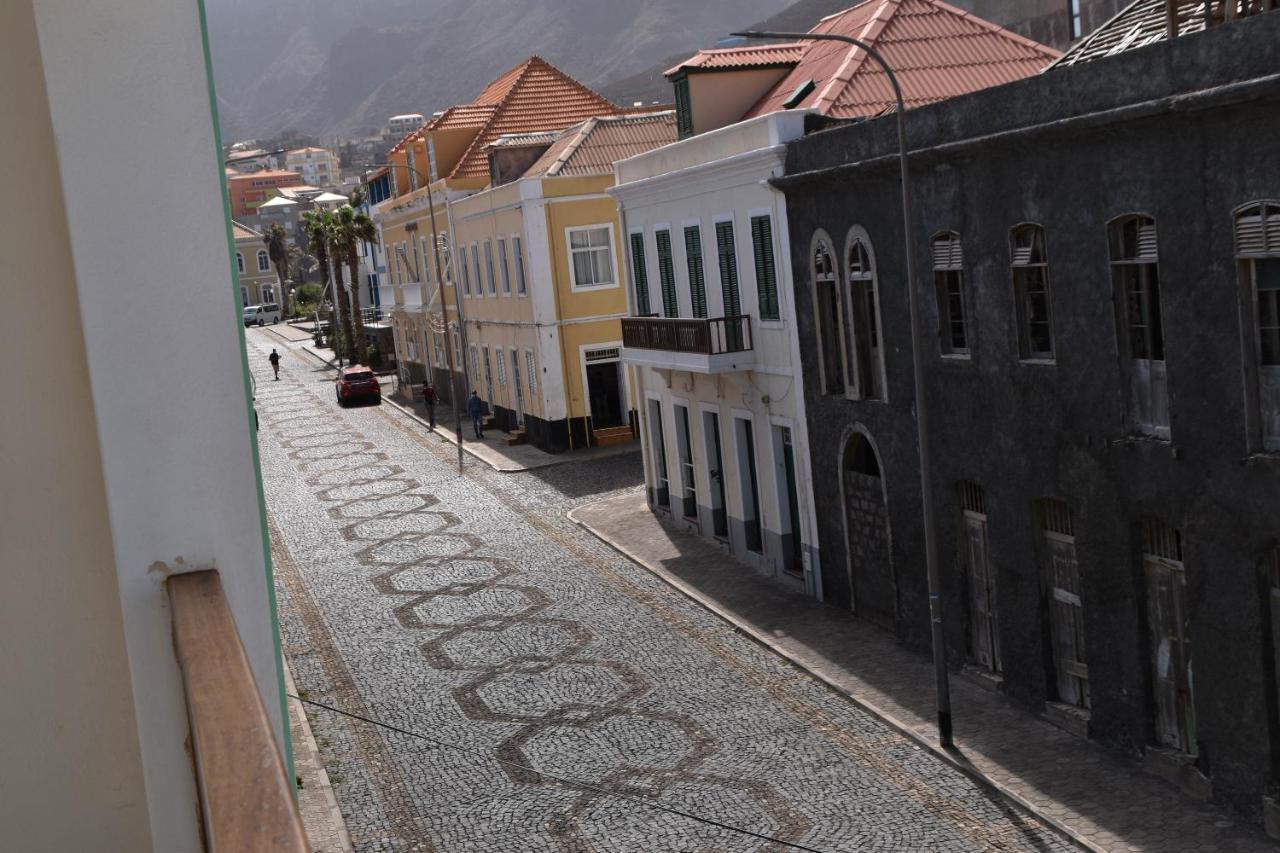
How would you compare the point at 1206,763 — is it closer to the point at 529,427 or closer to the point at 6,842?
the point at 6,842

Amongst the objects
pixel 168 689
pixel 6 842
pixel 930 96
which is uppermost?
pixel 930 96

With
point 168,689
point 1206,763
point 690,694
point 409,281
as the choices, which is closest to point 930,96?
point 690,694

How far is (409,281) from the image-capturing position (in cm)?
5619

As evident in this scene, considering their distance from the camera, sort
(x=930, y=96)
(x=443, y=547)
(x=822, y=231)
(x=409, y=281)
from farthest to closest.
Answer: (x=409, y=281)
(x=443, y=547)
(x=930, y=96)
(x=822, y=231)

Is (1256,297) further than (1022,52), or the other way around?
(1022,52)

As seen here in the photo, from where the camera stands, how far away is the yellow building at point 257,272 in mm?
125688

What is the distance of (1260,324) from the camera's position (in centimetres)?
1279

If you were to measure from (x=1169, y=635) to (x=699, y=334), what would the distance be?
11.6m

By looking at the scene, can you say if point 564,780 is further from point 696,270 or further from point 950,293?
point 696,270

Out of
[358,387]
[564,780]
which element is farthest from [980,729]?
[358,387]

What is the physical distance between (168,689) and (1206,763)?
12.5 m

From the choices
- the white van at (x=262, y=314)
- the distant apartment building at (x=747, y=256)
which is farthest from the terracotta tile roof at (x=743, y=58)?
the white van at (x=262, y=314)

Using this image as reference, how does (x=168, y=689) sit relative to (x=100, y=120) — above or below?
below

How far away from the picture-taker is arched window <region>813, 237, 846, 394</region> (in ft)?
69.5
